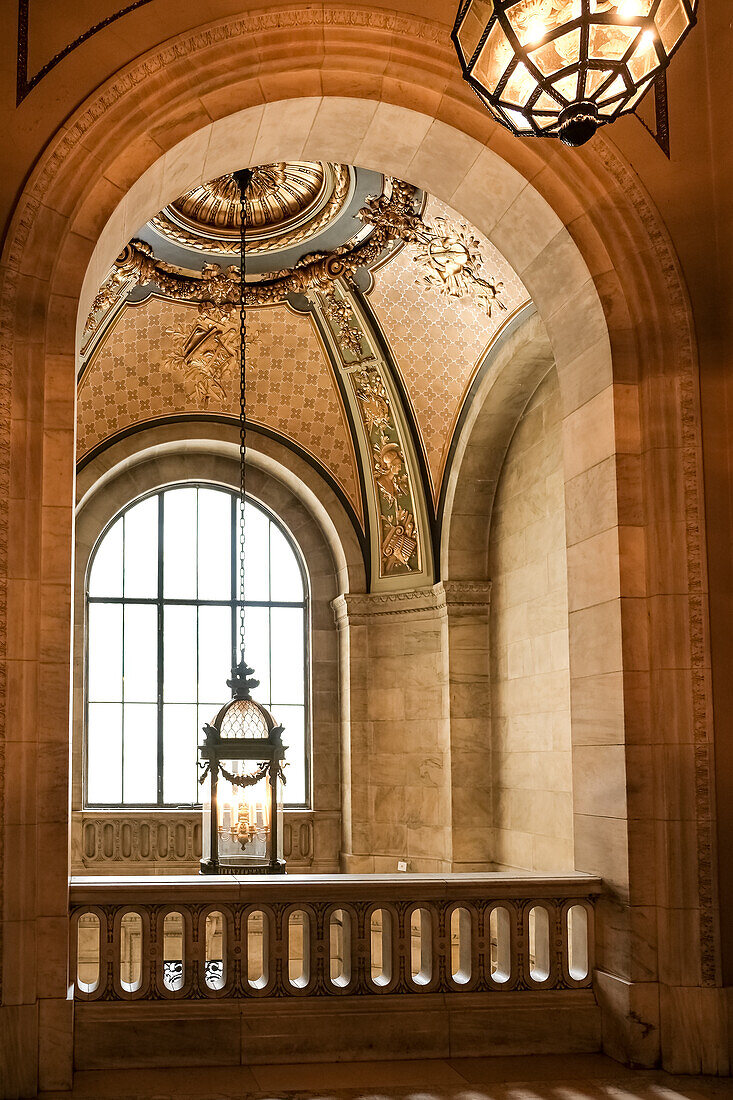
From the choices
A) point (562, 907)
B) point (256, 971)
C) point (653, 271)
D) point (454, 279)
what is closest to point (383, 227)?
point (454, 279)

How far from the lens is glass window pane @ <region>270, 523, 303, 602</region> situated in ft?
45.2

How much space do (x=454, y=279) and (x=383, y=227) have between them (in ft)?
2.72

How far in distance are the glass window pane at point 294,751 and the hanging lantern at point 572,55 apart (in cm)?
1007

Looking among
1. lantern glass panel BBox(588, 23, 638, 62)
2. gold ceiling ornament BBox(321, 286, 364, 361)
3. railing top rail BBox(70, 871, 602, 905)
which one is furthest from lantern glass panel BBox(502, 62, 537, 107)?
gold ceiling ornament BBox(321, 286, 364, 361)

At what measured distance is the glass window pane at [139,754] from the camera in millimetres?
12992

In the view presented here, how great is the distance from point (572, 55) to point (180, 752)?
10.7 metres

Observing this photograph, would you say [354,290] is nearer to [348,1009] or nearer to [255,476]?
[255,476]

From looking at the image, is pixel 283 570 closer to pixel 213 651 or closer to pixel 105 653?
pixel 213 651

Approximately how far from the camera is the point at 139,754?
1312 centimetres

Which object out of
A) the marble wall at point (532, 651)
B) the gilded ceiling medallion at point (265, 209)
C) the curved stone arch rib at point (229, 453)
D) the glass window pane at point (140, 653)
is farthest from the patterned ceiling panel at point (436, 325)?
the glass window pane at point (140, 653)

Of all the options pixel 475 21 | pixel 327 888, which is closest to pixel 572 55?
pixel 475 21

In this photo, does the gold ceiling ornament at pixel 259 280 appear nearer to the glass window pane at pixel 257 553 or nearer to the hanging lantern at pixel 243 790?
the glass window pane at pixel 257 553

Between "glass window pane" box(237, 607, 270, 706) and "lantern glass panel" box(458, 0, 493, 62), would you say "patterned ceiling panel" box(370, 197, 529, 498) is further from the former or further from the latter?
"lantern glass panel" box(458, 0, 493, 62)

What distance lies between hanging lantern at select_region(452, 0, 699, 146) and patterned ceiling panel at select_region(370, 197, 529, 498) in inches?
229
